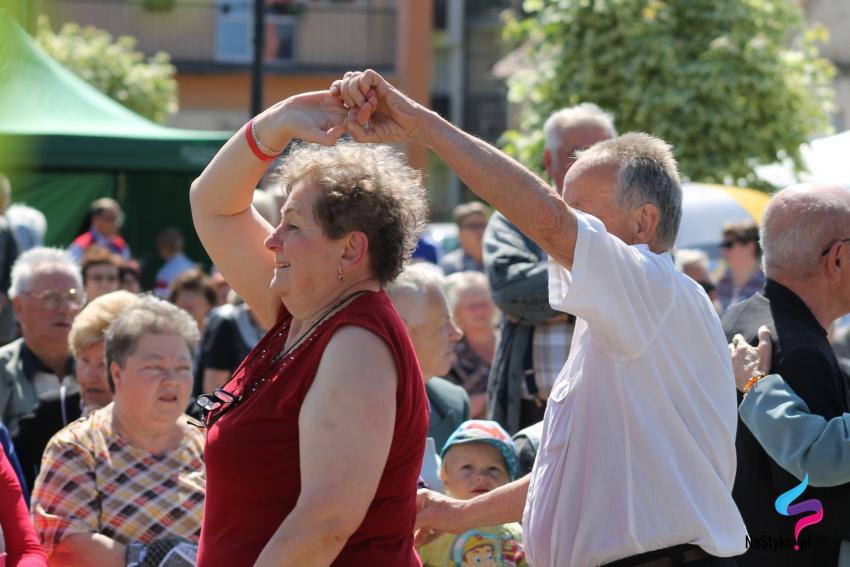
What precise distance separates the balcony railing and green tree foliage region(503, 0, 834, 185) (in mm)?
14698

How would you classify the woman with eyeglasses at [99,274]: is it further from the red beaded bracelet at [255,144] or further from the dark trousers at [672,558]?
the dark trousers at [672,558]

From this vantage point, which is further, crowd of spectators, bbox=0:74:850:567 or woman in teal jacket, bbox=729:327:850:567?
woman in teal jacket, bbox=729:327:850:567

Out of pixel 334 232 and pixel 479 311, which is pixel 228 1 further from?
pixel 334 232

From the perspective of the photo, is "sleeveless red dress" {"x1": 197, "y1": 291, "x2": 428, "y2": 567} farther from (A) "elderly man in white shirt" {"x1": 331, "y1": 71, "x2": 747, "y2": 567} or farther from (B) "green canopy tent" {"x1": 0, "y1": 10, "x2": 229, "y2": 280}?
(B) "green canopy tent" {"x1": 0, "y1": 10, "x2": 229, "y2": 280}

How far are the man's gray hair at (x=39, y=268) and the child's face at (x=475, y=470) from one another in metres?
2.79

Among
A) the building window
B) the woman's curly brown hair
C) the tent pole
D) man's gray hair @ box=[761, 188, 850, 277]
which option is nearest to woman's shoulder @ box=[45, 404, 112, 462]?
the woman's curly brown hair

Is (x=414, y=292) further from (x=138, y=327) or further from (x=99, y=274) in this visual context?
(x=99, y=274)

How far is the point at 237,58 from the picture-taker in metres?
29.4

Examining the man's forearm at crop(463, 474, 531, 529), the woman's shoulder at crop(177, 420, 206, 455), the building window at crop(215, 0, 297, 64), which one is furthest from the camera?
the building window at crop(215, 0, 297, 64)

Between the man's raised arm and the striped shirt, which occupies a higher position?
the man's raised arm

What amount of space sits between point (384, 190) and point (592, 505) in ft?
2.83

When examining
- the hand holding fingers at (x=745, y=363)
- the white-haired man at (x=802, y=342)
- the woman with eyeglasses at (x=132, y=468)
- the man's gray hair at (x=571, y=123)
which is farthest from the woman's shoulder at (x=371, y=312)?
the man's gray hair at (x=571, y=123)

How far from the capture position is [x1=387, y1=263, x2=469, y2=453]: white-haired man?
15.4 ft

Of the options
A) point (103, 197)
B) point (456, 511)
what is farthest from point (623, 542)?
point (103, 197)
